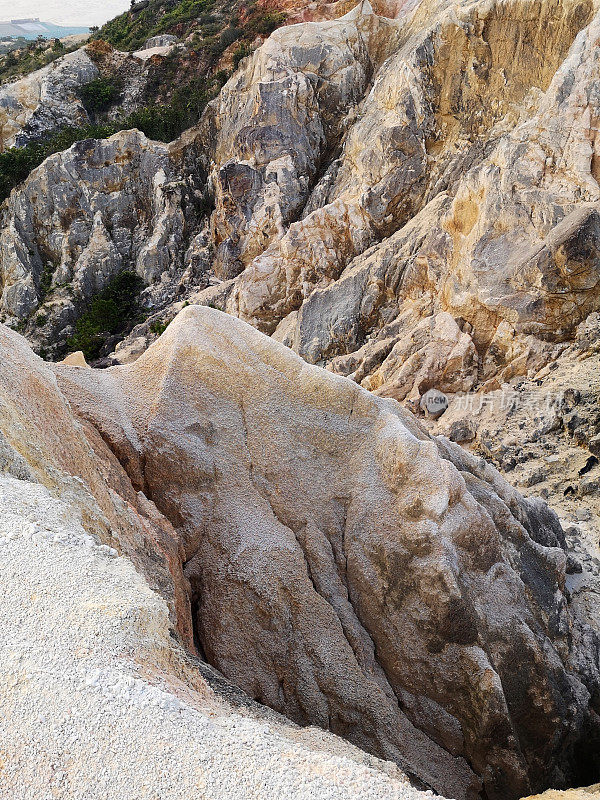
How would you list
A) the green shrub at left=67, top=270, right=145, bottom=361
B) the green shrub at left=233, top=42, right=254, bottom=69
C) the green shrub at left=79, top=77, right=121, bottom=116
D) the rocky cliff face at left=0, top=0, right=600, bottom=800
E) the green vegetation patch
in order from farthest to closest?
1. the green shrub at left=79, top=77, right=121, bottom=116
2. the green vegetation patch
3. the green shrub at left=233, top=42, right=254, bottom=69
4. the green shrub at left=67, top=270, right=145, bottom=361
5. the rocky cliff face at left=0, top=0, right=600, bottom=800

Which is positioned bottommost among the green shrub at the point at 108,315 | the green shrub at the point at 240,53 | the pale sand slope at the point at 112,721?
the green shrub at the point at 108,315

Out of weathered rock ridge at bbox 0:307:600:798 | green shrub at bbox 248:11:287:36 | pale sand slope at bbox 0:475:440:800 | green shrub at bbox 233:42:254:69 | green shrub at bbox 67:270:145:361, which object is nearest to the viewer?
pale sand slope at bbox 0:475:440:800

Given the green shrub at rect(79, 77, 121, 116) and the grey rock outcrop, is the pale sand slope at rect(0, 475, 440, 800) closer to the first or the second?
the grey rock outcrop

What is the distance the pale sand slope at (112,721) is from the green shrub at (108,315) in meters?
24.4

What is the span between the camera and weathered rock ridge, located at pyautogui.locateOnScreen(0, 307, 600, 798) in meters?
6.05

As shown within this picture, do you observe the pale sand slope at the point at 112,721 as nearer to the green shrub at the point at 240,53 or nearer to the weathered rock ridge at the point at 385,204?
the weathered rock ridge at the point at 385,204

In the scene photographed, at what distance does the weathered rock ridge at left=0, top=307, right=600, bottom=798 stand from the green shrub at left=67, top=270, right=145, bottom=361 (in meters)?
20.5

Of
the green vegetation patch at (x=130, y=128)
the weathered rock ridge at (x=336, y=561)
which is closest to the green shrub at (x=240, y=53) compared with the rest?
the green vegetation patch at (x=130, y=128)

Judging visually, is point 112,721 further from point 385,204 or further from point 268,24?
point 268,24

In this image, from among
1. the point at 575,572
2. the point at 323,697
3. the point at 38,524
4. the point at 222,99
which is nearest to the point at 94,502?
the point at 38,524

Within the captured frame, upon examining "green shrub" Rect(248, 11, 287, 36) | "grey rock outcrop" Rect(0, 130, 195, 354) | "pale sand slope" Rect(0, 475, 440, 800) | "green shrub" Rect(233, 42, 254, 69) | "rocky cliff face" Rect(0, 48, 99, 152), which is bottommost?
"grey rock outcrop" Rect(0, 130, 195, 354)

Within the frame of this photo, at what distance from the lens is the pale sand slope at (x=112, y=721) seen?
2908 mm

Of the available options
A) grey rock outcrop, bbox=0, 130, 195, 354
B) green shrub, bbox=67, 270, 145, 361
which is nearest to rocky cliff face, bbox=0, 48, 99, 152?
grey rock outcrop, bbox=0, 130, 195, 354

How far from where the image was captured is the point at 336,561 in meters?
6.65
